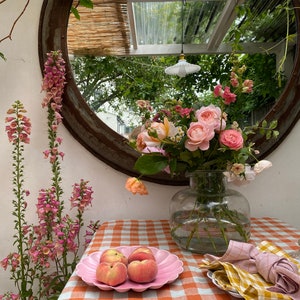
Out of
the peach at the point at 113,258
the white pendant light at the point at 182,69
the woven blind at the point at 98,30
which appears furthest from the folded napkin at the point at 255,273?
the woven blind at the point at 98,30

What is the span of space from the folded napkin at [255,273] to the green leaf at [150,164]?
0.71 ft

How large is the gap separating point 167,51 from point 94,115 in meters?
0.33

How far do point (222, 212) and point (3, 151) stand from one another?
31.4 inches

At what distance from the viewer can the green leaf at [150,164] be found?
719mm

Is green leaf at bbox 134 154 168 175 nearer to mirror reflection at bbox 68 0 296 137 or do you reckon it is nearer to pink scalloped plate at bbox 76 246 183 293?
pink scalloped plate at bbox 76 246 183 293

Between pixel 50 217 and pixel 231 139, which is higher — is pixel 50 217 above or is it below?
below

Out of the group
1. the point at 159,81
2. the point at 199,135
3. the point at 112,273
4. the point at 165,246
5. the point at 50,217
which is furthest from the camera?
the point at 159,81

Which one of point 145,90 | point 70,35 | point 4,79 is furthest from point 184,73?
point 4,79

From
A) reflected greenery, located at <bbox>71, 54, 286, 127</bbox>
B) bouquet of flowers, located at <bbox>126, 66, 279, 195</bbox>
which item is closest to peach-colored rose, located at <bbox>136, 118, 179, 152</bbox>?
bouquet of flowers, located at <bbox>126, 66, 279, 195</bbox>

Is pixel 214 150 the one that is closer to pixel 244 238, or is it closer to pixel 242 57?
pixel 244 238

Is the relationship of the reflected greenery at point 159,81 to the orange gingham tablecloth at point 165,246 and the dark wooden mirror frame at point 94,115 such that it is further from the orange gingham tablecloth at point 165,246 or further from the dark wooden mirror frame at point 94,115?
the orange gingham tablecloth at point 165,246

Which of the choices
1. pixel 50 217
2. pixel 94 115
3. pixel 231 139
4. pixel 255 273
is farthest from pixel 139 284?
pixel 94 115

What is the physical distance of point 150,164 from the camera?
0.72m

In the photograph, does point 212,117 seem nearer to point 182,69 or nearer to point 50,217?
point 182,69
